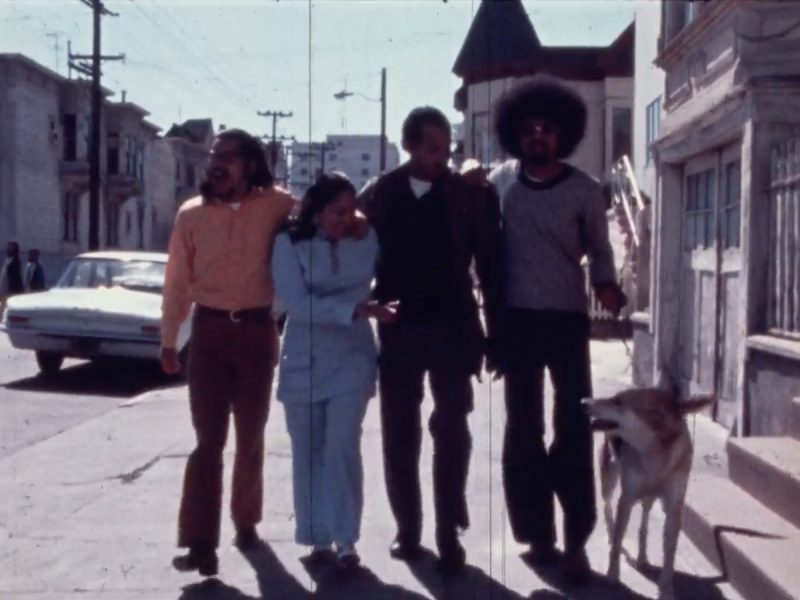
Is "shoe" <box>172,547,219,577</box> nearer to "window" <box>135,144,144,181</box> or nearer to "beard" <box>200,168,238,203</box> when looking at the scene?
"beard" <box>200,168,238,203</box>

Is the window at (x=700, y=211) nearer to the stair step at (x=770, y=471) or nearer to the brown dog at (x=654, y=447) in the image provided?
the stair step at (x=770, y=471)

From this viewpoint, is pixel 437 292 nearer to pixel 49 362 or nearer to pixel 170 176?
pixel 49 362

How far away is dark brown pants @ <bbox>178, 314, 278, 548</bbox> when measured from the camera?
19.6ft

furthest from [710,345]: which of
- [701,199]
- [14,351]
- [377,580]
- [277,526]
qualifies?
[14,351]

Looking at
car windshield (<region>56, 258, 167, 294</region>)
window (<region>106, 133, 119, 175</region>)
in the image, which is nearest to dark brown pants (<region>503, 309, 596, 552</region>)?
car windshield (<region>56, 258, 167, 294</region>)

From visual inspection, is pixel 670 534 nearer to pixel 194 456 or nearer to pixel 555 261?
pixel 555 261

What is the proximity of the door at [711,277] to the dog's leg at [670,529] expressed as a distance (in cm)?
440

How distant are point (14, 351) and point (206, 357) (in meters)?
13.8

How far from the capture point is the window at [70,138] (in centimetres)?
5197

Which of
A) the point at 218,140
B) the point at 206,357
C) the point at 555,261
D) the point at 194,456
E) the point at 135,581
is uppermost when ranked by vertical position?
the point at 218,140

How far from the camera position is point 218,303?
599cm

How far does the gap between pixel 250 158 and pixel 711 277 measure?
Result: 579 centimetres

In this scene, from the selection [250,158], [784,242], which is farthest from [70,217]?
[250,158]

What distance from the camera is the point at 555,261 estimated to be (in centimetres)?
593
